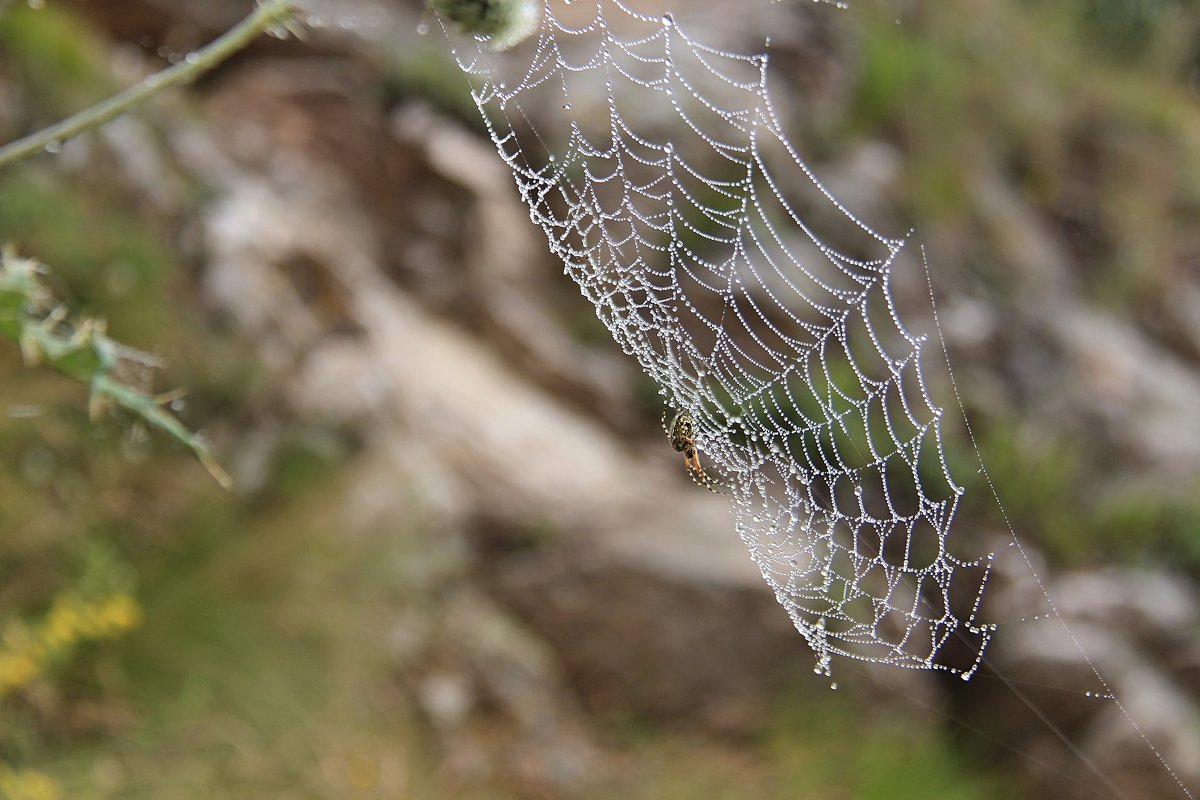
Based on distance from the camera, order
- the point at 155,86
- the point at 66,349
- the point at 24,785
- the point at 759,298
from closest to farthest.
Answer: the point at 155,86 < the point at 66,349 < the point at 24,785 < the point at 759,298

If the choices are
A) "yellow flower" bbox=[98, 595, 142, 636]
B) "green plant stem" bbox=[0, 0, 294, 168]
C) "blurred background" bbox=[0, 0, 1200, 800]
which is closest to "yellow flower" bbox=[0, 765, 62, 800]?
"blurred background" bbox=[0, 0, 1200, 800]

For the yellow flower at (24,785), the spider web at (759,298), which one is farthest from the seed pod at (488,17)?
the yellow flower at (24,785)

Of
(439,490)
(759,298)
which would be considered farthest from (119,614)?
(759,298)

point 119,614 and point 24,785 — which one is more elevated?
point 119,614

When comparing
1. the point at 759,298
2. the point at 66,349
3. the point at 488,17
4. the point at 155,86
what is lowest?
the point at 759,298

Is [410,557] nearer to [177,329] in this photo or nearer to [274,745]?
[274,745]

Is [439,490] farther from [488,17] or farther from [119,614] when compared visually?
[488,17]

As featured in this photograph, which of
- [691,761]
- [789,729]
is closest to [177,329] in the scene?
[691,761]
